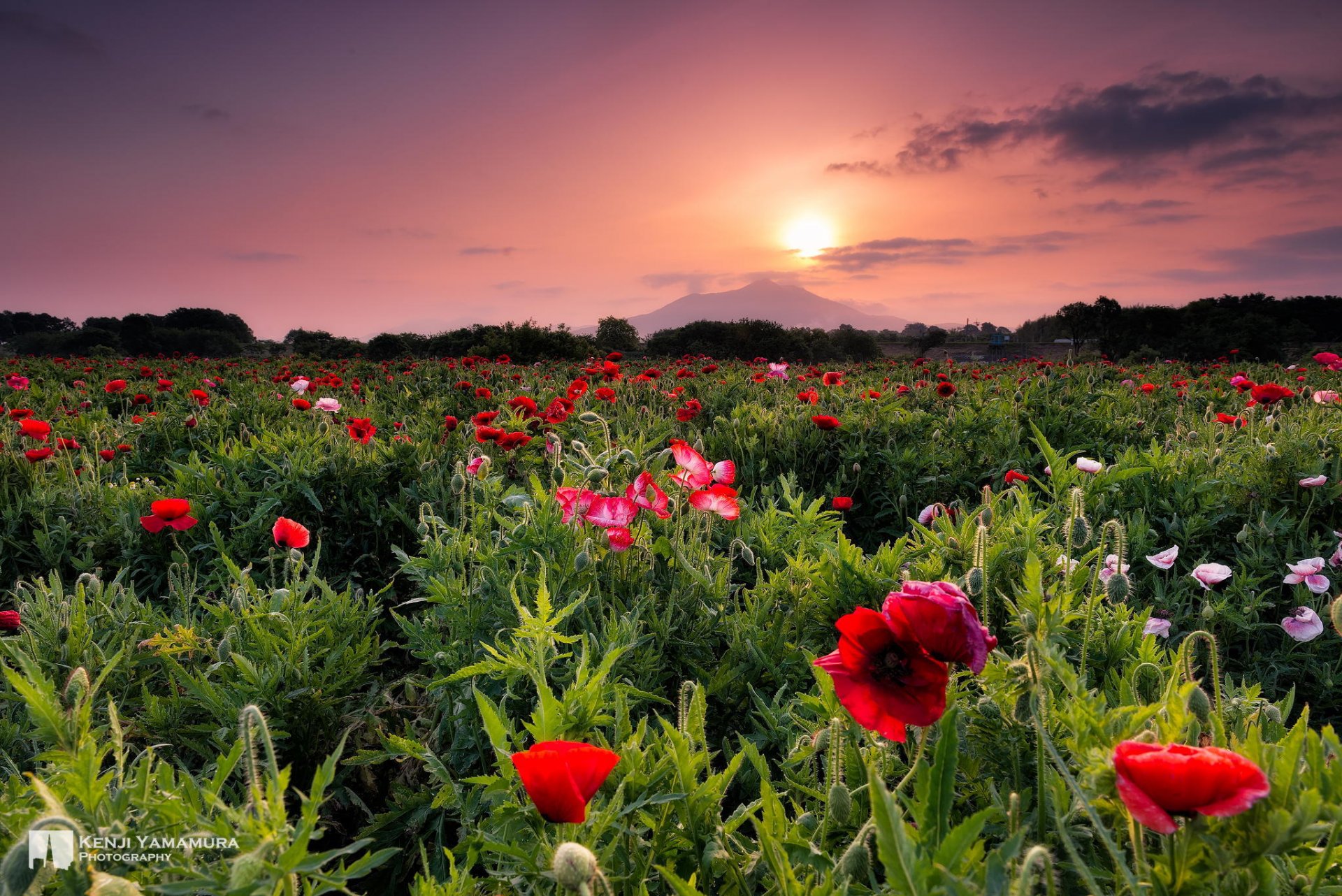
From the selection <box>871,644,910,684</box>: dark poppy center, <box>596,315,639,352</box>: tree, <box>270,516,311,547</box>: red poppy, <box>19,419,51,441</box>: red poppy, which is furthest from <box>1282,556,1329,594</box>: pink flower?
<box>596,315,639,352</box>: tree

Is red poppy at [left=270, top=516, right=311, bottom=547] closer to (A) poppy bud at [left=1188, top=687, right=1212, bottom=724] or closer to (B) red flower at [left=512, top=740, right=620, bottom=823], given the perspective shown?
(B) red flower at [left=512, top=740, right=620, bottom=823]

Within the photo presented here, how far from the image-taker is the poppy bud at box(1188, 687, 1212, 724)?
3.41 feet

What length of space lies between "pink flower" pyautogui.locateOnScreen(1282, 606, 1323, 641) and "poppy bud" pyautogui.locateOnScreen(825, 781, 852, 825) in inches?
83.5

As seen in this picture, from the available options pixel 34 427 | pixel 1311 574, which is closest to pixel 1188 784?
pixel 1311 574

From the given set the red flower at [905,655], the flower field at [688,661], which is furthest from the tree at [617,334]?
the red flower at [905,655]

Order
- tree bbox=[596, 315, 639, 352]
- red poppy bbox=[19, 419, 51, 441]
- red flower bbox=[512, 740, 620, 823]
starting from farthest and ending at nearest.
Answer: tree bbox=[596, 315, 639, 352], red poppy bbox=[19, 419, 51, 441], red flower bbox=[512, 740, 620, 823]

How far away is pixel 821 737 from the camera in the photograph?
3.78 feet

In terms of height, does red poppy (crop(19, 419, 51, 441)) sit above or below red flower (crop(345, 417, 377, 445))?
above

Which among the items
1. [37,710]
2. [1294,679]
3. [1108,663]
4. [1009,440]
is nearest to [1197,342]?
[1009,440]

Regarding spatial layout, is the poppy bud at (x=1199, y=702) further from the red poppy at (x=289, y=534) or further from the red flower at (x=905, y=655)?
the red poppy at (x=289, y=534)

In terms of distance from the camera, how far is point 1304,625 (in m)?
2.29

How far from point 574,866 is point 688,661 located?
1343 mm

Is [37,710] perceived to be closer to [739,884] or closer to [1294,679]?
[739,884]

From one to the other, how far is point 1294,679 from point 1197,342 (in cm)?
2546
